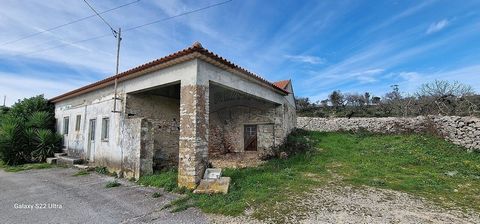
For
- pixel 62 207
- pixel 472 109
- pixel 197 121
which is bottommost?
pixel 62 207

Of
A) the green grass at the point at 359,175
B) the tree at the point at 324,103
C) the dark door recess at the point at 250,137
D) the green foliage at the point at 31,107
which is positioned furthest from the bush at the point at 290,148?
the tree at the point at 324,103

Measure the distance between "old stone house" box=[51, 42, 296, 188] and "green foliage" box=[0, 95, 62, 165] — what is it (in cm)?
70

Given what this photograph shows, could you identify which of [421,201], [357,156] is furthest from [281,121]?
[421,201]

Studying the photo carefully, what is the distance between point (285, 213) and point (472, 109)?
14853 mm

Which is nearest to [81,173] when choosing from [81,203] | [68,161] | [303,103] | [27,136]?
[68,161]

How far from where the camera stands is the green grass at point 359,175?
19.2 feet

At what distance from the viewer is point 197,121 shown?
7125 millimetres

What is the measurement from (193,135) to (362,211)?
4532 mm

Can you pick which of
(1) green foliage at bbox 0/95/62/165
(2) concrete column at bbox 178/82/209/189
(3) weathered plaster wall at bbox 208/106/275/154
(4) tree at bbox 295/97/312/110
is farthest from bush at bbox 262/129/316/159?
(4) tree at bbox 295/97/312/110

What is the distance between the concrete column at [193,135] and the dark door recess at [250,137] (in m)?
6.60

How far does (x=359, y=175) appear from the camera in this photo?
8.31 meters

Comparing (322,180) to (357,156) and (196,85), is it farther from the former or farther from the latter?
(196,85)

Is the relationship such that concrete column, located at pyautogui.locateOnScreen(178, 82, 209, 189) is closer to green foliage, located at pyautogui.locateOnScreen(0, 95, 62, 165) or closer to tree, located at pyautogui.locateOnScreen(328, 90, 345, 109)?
green foliage, located at pyautogui.locateOnScreen(0, 95, 62, 165)

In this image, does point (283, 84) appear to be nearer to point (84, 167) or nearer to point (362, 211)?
point (362, 211)
